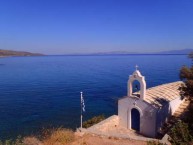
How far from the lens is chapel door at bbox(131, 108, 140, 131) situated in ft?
71.2

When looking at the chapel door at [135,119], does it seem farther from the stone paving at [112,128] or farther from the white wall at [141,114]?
→ the stone paving at [112,128]

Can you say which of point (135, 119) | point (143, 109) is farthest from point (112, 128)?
point (143, 109)

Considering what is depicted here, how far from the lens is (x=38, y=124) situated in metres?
28.7

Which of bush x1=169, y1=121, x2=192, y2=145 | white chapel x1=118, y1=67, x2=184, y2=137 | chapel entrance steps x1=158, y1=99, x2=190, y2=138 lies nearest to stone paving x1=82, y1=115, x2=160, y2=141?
white chapel x1=118, y1=67, x2=184, y2=137

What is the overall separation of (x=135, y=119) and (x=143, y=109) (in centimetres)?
156

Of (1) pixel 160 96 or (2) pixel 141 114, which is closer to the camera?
(2) pixel 141 114

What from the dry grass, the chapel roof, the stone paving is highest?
the chapel roof

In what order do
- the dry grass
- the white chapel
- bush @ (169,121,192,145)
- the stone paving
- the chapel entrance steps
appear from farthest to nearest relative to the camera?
the chapel entrance steps → the white chapel → the stone paving → the dry grass → bush @ (169,121,192,145)

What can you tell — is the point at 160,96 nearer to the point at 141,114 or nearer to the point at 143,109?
the point at 143,109

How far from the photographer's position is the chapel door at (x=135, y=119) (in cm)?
2171

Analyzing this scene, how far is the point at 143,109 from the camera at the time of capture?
826 inches

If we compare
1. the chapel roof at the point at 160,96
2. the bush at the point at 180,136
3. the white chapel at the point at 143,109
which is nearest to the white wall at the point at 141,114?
the white chapel at the point at 143,109

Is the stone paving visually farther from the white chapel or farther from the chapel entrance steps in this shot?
the chapel entrance steps

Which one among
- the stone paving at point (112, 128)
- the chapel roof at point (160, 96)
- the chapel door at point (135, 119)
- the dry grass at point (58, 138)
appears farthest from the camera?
the chapel door at point (135, 119)
